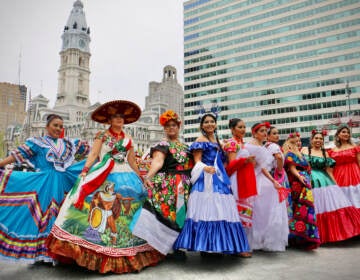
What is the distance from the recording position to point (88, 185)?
12.1 feet

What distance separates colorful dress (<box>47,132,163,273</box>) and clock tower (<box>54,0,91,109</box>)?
377ft

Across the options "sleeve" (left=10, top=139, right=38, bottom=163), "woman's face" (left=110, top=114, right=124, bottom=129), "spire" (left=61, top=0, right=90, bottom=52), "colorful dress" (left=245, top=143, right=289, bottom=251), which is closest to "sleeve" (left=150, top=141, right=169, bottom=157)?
"woman's face" (left=110, top=114, right=124, bottom=129)

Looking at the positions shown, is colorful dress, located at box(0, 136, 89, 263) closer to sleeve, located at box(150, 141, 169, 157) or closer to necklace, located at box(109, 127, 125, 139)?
necklace, located at box(109, 127, 125, 139)

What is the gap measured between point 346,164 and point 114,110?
4646mm

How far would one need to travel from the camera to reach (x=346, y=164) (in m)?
5.92

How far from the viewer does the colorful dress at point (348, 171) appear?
569 cm

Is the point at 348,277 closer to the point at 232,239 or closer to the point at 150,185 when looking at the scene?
the point at 232,239

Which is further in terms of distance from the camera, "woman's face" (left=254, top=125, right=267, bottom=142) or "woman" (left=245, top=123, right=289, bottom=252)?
"woman's face" (left=254, top=125, right=267, bottom=142)

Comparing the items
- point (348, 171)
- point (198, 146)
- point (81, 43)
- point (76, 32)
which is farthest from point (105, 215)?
point (81, 43)

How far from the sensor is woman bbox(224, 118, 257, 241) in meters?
4.35

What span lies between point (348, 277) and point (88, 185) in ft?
10.5

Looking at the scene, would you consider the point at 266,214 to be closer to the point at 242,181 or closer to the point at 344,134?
the point at 242,181

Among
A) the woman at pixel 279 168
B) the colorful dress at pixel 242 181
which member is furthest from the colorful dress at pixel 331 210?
the colorful dress at pixel 242 181

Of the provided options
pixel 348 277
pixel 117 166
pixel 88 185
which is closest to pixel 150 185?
pixel 117 166
